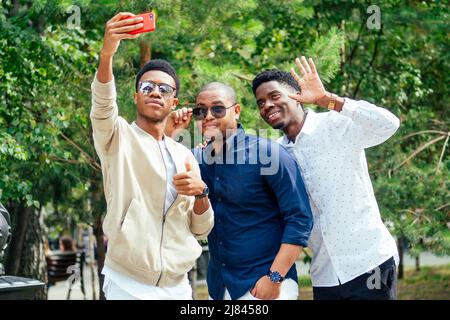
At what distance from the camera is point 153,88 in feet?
10.5

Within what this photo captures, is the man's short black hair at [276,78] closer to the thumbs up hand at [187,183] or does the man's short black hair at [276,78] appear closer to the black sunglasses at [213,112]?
the black sunglasses at [213,112]

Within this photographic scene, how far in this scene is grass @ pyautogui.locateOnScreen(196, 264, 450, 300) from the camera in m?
13.2

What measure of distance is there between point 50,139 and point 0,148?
0.99 meters

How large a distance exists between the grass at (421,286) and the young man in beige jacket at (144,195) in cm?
997

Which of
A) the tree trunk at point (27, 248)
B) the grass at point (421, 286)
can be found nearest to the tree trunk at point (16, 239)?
the tree trunk at point (27, 248)

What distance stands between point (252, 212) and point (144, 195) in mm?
554

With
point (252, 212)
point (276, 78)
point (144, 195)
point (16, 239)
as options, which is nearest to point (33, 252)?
point (16, 239)

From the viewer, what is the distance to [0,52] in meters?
6.23

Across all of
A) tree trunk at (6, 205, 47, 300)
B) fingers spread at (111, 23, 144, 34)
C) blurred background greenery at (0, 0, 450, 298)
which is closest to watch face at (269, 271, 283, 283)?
fingers spread at (111, 23, 144, 34)

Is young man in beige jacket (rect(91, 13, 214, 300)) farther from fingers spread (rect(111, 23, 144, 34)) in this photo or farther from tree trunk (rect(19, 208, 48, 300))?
tree trunk (rect(19, 208, 48, 300))

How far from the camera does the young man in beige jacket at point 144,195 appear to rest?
2.98 metres
